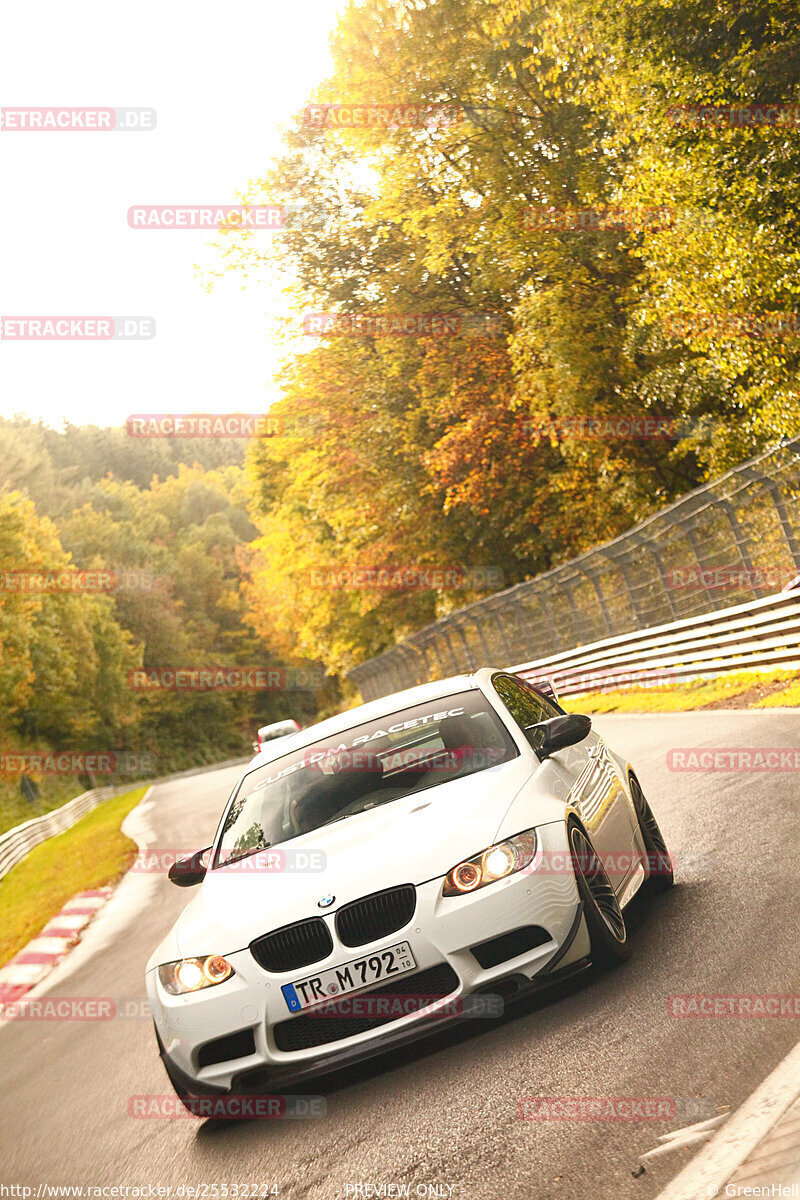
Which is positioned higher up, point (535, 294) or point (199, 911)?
point (535, 294)

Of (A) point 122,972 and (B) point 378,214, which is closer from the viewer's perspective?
(A) point 122,972

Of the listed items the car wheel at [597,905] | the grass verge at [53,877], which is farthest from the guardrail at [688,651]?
the car wheel at [597,905]

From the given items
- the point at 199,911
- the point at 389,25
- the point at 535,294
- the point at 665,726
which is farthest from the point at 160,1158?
the point at 389,25

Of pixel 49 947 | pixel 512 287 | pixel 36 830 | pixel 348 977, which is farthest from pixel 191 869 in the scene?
pixel 36 830

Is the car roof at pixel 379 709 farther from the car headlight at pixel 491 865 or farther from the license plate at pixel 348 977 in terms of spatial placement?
the license plate at pixel 348 977

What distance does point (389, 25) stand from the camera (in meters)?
30.1

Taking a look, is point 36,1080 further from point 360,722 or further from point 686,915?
point 686,915

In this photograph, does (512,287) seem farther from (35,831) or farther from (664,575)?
(35,831)

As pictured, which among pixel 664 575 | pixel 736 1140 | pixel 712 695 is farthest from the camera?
pixel 664 575

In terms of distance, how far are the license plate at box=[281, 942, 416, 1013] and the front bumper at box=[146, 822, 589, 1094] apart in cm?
2

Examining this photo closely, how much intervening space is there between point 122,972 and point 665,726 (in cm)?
773

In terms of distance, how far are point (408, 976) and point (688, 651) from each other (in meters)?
14.8

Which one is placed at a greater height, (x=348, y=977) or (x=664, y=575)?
(x=664, y=575)

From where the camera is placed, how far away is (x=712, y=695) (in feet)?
53.9
